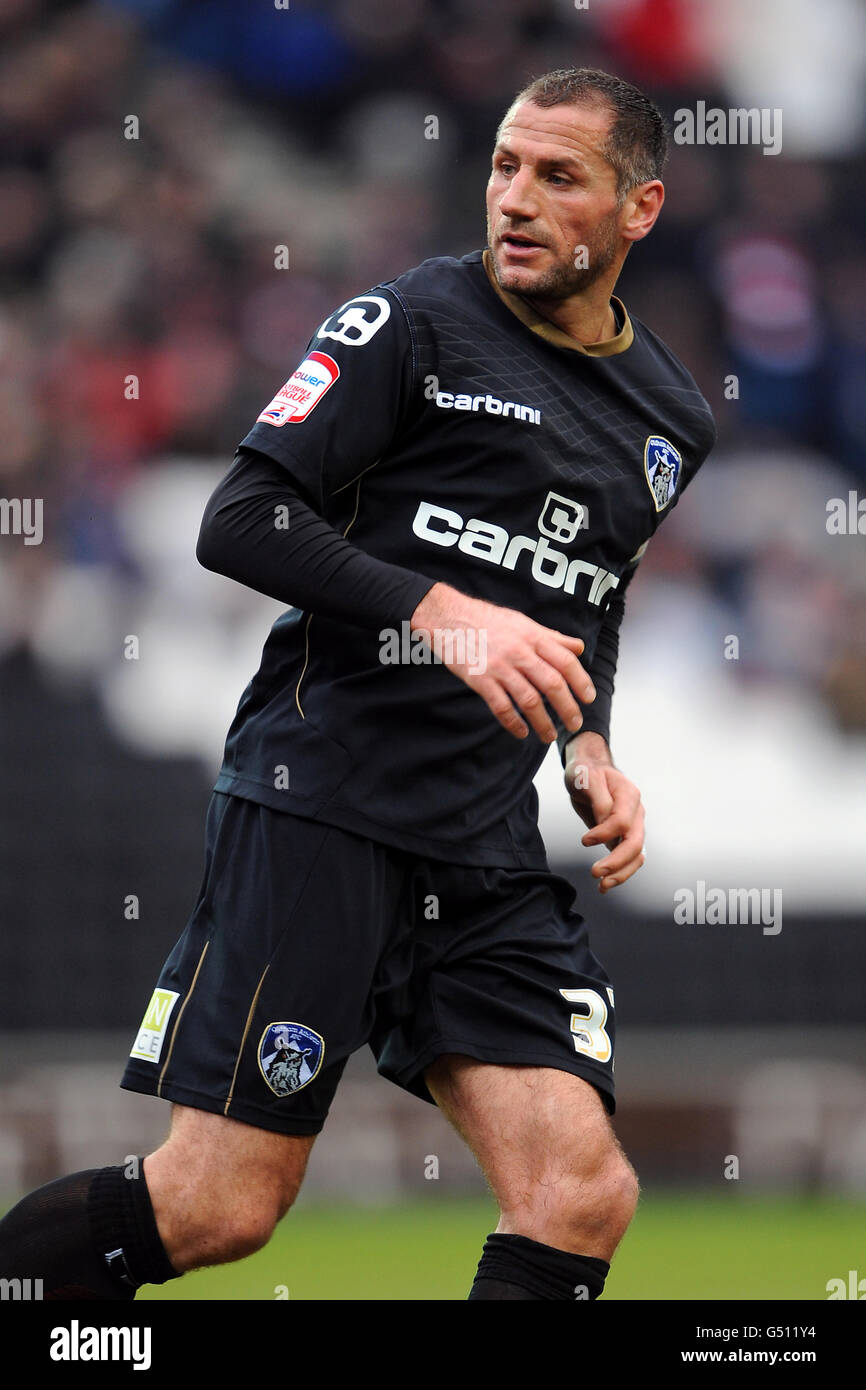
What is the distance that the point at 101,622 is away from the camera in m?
7.52

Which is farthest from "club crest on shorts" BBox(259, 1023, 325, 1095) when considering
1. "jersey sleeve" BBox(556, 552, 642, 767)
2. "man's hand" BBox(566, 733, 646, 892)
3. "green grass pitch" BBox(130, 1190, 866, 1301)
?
"green grass pitch" BBox(130, 1190, 866, 1301)

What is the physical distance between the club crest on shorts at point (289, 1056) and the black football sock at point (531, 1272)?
421 mm

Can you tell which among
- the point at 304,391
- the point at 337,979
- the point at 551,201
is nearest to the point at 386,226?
the point at 551,201

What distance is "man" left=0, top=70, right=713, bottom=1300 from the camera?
3027mm

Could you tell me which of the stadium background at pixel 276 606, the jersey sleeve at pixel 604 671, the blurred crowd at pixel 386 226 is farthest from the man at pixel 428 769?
the blurred crowd at pixel 386 226

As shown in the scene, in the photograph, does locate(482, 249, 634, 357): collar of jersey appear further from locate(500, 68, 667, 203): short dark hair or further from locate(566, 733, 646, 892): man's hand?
locate(566, 733, 646, 892): man's hand

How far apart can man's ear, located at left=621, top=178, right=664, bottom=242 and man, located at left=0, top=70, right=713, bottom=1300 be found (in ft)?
0.09

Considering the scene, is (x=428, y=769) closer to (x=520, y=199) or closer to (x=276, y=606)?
(x=520, y=199)

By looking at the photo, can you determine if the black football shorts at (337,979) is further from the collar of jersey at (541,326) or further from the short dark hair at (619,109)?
the short dark hair at (619,109)

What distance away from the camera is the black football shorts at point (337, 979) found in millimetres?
3062

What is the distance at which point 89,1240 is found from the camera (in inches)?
121
